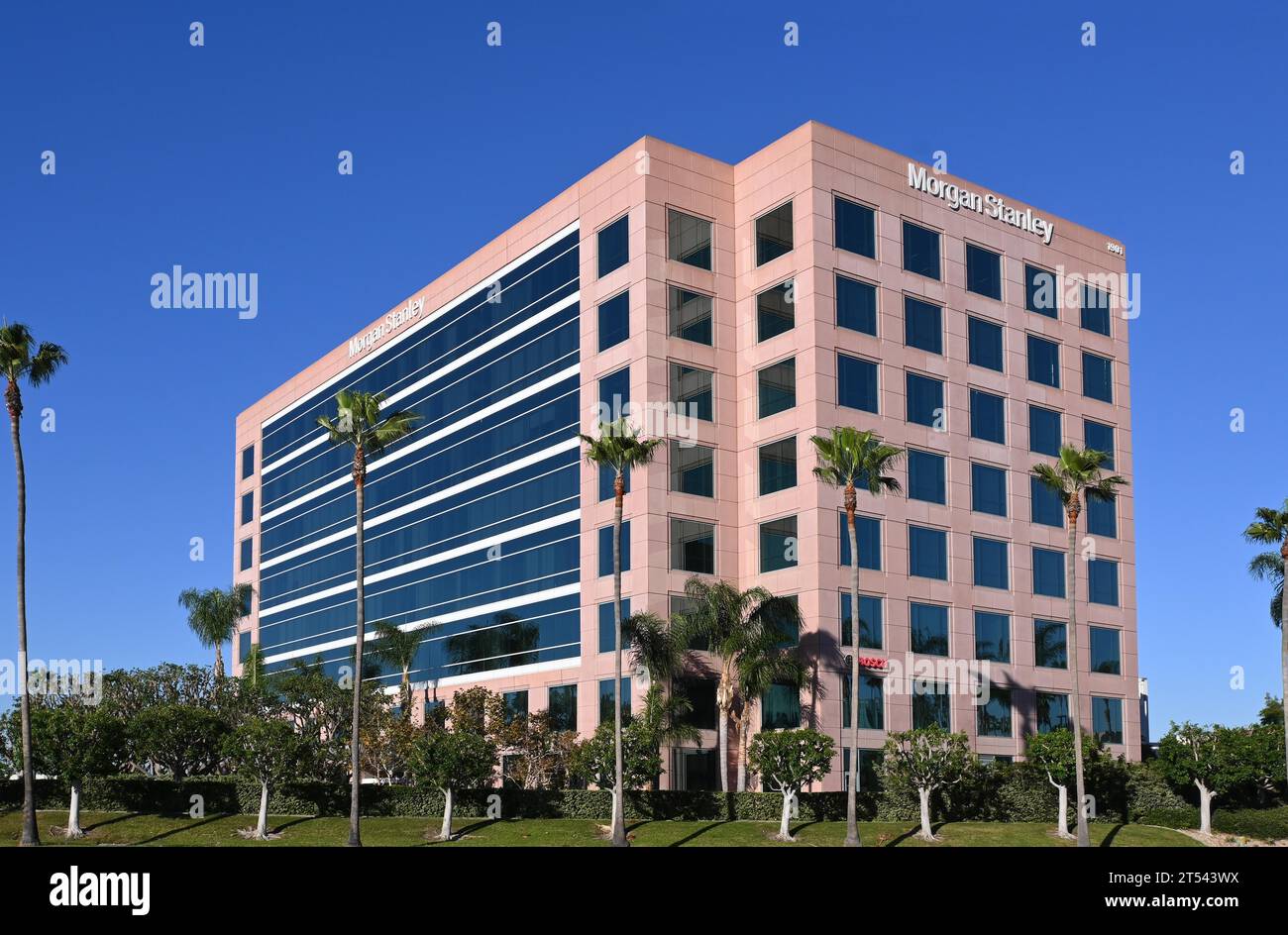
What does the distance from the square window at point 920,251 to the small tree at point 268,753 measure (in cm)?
4091

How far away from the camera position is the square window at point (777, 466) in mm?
70625

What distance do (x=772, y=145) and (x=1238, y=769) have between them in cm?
3873

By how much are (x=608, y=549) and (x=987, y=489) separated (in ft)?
71.6

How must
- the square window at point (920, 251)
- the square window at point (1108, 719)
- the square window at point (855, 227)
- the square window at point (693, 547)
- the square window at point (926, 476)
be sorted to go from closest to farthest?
1. the square window at point (693, 547)
2. the square window at point (855, 227)
3. the square window at point (926, 476)
4. the square window at point (920, 251)
5. the square window at point (1108, 719)

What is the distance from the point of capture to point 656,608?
226 ft

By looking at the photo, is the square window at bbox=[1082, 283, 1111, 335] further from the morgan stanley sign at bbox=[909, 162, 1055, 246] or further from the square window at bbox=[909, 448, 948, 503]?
the square window at bbox=[909, 448, 948, 503]

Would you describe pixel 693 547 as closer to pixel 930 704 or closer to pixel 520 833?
pixel 930 704

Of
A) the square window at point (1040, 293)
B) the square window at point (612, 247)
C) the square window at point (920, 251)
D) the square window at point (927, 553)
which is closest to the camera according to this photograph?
the square window at point (927, 553)

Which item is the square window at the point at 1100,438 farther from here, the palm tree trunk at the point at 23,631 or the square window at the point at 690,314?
the palm tree trunk at the point at 23,631

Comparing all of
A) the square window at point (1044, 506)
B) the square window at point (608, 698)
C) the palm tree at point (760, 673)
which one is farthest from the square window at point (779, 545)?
the square window at point (1044, 506)

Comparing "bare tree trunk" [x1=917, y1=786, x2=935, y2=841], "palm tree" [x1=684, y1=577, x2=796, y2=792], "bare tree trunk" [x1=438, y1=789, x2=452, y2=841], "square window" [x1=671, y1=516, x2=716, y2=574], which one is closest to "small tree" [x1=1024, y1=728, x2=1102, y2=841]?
"bare tree trunk" [x1=917, y1=786, x2=935, y2=841]

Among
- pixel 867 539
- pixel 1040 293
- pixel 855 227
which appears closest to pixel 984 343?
pixel 1040 293

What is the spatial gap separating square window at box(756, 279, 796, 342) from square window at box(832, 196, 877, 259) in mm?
3608

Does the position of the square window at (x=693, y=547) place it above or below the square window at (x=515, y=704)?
above
